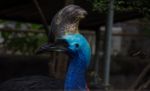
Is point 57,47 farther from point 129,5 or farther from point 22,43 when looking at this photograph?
point 22,43

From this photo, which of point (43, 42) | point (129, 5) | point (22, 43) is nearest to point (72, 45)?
point (129, 5)

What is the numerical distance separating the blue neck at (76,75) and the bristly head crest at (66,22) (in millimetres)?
204

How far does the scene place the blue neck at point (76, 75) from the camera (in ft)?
11.7

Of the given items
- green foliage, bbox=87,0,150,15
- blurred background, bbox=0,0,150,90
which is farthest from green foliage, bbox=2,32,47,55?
green foliage, bbox=87,0,150,15

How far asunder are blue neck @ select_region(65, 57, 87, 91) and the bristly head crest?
20cm

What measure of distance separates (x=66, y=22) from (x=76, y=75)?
378mm

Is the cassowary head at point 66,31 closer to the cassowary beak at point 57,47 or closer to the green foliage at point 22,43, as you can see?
the cassowary beak at point 57,47

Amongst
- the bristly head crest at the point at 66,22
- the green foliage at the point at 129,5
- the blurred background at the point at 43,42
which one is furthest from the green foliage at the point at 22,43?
the bristly head crest at the point at 66,22

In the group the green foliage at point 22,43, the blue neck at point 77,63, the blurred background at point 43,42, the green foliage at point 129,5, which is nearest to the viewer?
the blue neck at point 77,63

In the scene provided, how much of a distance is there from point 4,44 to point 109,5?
406 cm

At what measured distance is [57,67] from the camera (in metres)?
5.38

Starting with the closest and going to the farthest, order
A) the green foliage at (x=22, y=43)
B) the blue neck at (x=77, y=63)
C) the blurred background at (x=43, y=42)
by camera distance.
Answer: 1. the blue neck at (x=77, y=63)
2. the blurred background at (x=43, y=42)
3. the green foliage at (x=22, y=43)

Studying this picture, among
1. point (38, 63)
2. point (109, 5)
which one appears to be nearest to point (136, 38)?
point (38, 63)

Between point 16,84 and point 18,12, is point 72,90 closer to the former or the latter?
point 16,84
